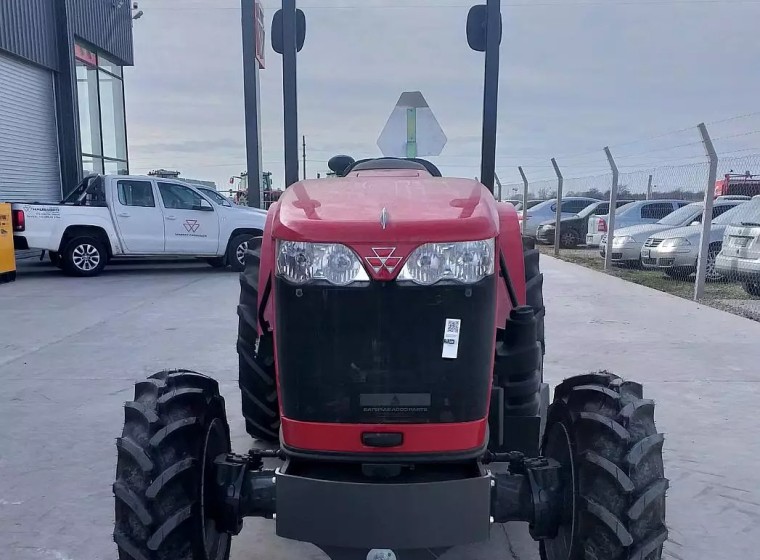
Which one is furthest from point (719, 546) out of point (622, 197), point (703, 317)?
point (622, 197)

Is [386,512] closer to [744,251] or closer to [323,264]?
[323,264]

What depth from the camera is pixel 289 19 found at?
3.08 m

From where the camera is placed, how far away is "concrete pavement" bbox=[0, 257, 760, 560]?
9.92 feet

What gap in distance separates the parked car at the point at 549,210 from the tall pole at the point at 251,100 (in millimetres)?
17519

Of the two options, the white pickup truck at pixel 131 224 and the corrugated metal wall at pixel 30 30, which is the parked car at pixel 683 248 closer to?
the white pickup truck at pixel 131 224

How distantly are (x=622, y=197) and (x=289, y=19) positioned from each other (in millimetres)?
22000

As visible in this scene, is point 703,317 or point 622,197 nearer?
point 703,317

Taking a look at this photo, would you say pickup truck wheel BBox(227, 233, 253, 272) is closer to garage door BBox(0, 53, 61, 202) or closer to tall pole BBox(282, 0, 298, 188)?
garage door BBox(0, 53, 61, 202)

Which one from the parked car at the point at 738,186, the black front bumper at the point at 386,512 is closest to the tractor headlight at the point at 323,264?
the black front bumper at the point at 386,512


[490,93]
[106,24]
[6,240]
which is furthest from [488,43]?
[106,24]

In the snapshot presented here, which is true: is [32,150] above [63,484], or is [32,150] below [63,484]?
above

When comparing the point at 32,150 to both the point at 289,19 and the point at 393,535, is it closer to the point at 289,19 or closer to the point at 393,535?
the point at 289,19

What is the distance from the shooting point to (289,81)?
3137 mm

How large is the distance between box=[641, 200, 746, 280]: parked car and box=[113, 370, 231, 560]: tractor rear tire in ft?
33.5
